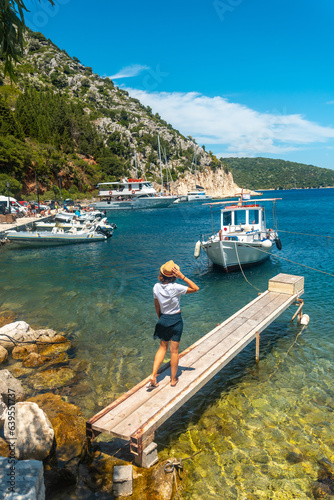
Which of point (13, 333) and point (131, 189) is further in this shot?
point (131, 189)

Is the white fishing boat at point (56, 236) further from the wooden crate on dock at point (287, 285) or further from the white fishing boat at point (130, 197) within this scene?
the white fishing boat at point (130, 197)

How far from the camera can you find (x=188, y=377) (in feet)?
21.4

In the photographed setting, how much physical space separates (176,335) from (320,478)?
3357 millimetres

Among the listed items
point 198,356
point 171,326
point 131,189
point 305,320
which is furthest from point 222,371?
point 131,189

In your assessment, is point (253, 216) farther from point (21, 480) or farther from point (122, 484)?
point (21, 480)

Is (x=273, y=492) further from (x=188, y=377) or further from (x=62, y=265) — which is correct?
(x=62, y=265)

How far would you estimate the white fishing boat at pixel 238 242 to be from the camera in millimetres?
19500

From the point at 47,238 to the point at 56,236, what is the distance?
850 millimetres

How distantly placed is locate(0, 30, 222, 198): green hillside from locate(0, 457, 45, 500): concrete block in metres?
27.3

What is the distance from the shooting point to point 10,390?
7090 millimetres

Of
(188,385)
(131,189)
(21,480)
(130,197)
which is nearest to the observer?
(21,480)

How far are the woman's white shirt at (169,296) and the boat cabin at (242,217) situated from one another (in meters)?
16.3

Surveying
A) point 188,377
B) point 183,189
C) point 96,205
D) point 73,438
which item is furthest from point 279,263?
point 183,189

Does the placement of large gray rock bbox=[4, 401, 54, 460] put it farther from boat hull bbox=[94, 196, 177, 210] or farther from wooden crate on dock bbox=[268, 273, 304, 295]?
boat hull bbox=[94, 196, 177, 210]
